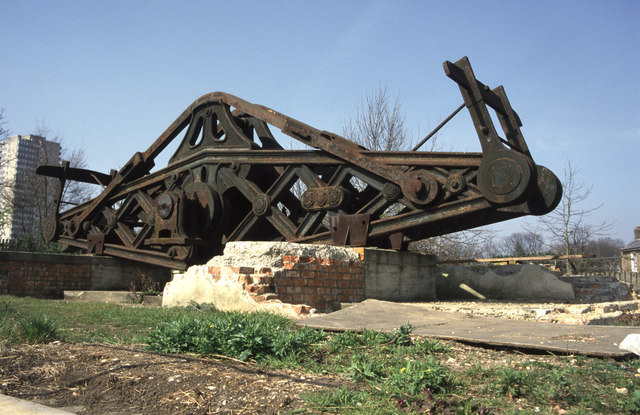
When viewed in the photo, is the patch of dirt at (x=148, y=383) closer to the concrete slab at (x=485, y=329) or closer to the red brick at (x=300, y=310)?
the concrete slab at (x=485, y=329)

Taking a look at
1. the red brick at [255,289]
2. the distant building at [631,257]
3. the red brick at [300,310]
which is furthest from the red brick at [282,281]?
the distant building at [631,257]

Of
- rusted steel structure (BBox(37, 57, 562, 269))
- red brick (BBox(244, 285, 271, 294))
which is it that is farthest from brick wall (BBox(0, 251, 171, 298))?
red brick (BBox(244, 285, 271, 294))

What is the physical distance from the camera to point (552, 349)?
348 centimetres

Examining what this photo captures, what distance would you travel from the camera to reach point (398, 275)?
8641 millimetres

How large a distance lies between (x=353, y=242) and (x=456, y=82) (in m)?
2.98

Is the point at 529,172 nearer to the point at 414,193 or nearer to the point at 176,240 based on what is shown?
the point at 414,193

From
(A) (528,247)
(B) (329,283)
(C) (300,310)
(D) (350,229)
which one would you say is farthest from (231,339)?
(A) (528,247)

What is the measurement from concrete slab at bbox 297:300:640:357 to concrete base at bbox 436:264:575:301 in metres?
4.52

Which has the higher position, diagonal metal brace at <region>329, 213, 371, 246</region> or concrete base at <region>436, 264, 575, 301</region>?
diagonal metal brace at <region>329, 213, 371, 246</region>

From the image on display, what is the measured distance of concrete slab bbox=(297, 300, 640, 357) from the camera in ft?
11.9

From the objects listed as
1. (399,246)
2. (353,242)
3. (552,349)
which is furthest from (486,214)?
(552,349)

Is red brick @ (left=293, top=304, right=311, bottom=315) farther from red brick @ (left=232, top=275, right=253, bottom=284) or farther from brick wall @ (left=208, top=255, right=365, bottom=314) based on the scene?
red brick @ (left=232, top=275, right=253, bottom=284)

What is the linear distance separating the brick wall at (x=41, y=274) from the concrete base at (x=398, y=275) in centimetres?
860

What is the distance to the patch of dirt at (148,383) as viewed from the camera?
9.21 feet
